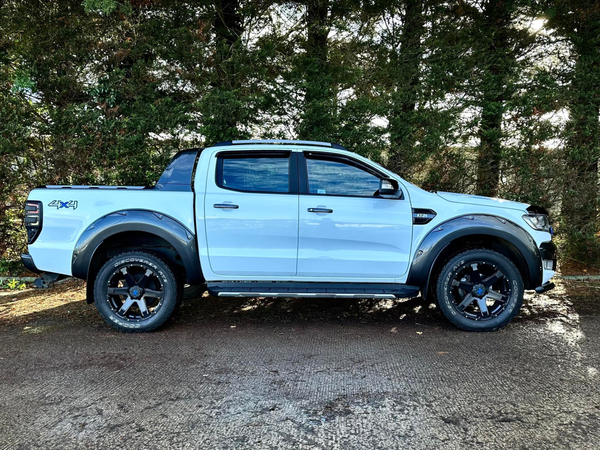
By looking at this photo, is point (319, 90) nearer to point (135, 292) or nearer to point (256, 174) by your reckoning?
point (256, 174)

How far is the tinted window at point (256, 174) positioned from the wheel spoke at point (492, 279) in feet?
7.60

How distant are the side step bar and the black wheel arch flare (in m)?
0.22

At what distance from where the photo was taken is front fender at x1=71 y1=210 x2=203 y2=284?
4.55 metres

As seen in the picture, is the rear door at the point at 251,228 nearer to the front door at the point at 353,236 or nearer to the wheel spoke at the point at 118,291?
the front door at the point at 353,236

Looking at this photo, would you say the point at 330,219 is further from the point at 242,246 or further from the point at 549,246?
the point at 549,246

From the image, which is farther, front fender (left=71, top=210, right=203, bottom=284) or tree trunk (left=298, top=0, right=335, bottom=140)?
tree trunk (left=298, top=0, right=335, bottom=140)

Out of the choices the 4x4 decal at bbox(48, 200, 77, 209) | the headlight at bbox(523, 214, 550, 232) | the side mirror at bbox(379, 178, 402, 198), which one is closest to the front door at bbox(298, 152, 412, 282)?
the side mirror at bbox(379, 178, 402, 198)

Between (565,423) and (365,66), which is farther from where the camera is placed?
(365,66)

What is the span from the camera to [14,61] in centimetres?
701

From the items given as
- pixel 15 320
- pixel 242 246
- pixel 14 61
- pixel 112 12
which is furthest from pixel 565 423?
pixel 14 61

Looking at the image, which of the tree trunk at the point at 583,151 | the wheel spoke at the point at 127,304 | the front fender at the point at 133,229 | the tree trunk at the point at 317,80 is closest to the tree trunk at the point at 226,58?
the tree trunk at the point at 317,80

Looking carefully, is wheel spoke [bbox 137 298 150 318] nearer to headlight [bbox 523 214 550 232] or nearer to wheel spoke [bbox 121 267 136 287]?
wheel spoke [bbox 121 267 136 287]

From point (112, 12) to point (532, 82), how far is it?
6.88 metres

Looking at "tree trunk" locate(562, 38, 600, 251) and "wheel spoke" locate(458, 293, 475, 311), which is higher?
"tree trunk" locate(562, 38, 600, 251)
